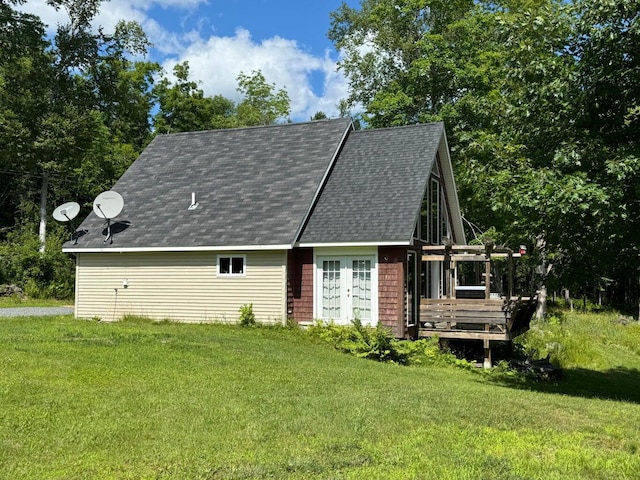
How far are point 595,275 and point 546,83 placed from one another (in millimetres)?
3722

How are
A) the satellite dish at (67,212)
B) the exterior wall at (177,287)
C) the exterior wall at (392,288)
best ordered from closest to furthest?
the exterior wall at (392,288), the exterior wall at (177,287), the satellite dish at (67,212)

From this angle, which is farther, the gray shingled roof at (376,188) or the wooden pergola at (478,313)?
the gray shingled roof at (376,188)

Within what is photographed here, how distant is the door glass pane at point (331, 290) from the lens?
16266 millimetres

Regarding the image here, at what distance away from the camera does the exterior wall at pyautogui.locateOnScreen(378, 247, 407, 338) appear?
1544 cm

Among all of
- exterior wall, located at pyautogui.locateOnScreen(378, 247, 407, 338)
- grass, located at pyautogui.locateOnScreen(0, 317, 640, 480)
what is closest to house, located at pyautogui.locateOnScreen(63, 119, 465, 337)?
exterior wall, located at pyautogui.locateOnScreen(378, 247, 407, 338)

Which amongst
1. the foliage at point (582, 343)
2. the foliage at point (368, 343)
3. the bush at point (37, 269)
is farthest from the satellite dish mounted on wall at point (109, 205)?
the foliage at point (582, 343)

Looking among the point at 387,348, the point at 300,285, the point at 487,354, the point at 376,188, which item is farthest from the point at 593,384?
the point at 300,285

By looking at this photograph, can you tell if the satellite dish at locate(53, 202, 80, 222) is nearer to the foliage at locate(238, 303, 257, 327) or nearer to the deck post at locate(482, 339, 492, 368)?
the foliage at locate(238, 303, 257, 327)

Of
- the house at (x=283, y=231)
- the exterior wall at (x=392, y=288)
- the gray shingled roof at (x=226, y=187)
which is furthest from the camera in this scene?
the gray shingled roof at (x=226, y=187)

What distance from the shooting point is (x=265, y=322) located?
16516mm

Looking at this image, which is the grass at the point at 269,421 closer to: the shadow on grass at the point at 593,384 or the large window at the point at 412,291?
the shadow on grass at the point at 593,384

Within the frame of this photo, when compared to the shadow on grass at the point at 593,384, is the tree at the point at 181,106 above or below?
above

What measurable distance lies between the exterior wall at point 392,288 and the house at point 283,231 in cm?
3

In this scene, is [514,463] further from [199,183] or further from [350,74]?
[350,74]
